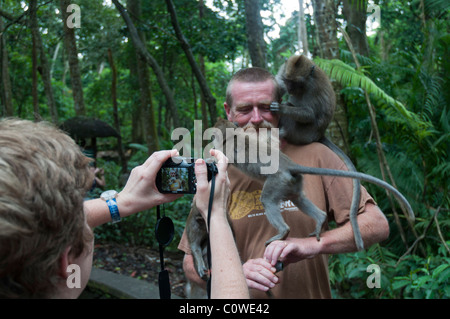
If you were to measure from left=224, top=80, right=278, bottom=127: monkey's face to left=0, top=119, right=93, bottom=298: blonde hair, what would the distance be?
1.25m

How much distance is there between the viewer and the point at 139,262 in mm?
6004

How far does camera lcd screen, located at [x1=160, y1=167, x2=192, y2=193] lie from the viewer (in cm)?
153

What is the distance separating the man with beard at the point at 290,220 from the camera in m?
1.77

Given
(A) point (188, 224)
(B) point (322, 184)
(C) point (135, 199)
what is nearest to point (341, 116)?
(B) point (322, 184)

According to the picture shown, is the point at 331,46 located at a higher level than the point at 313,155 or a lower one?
higher

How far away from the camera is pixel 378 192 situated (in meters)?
4.54

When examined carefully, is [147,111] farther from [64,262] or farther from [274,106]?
[64,262]

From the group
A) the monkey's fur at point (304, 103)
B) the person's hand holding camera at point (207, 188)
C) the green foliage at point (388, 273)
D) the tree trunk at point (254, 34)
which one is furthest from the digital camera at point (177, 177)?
the tree trunk at point (254, 34)

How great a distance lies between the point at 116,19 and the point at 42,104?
509 cm

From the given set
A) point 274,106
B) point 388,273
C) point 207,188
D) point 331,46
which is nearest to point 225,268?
point 207,188

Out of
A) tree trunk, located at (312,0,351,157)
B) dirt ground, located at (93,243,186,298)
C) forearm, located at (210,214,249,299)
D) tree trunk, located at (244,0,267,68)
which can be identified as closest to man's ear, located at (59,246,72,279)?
forearm, located at (210,214,249,299)

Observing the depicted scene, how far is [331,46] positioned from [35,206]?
3.89m

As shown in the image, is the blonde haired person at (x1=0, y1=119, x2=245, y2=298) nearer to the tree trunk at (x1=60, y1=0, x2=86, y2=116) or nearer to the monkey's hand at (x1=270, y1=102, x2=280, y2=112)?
the monkey's hand at (x1=270, y1=102, x2=280, y2=112)

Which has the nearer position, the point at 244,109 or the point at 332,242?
the point at 332,242
